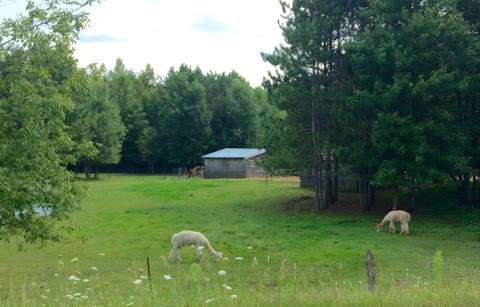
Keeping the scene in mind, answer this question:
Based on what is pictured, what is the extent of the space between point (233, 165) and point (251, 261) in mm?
46936

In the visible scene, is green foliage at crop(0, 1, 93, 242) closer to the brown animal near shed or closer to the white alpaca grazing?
the white alpaca grazing

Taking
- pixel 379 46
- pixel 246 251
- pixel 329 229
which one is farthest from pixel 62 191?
pixel 379 46

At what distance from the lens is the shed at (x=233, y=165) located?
66.2 metres

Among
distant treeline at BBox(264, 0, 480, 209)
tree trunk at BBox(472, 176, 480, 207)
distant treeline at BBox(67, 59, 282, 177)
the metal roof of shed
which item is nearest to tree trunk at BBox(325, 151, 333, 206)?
distant treeline at BBox(264, 0, 480, 209)

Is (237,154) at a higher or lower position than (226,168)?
higher

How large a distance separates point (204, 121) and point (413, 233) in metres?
59.7

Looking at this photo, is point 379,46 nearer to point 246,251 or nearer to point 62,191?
point 246,251

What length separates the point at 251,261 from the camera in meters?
19.8

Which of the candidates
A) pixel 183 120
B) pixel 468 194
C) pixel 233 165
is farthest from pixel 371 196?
pixel 183 120

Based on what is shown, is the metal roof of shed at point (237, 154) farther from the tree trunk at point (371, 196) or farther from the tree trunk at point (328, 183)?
the tree trunk at point (371, 196)

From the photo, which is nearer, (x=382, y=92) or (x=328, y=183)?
(x=382, y=92)

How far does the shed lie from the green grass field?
29746mm

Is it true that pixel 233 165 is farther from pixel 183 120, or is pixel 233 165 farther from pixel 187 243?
pixel 187 243

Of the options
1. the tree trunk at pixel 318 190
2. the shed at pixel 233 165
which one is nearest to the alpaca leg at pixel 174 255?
the tree trunk at pixel 318 190
